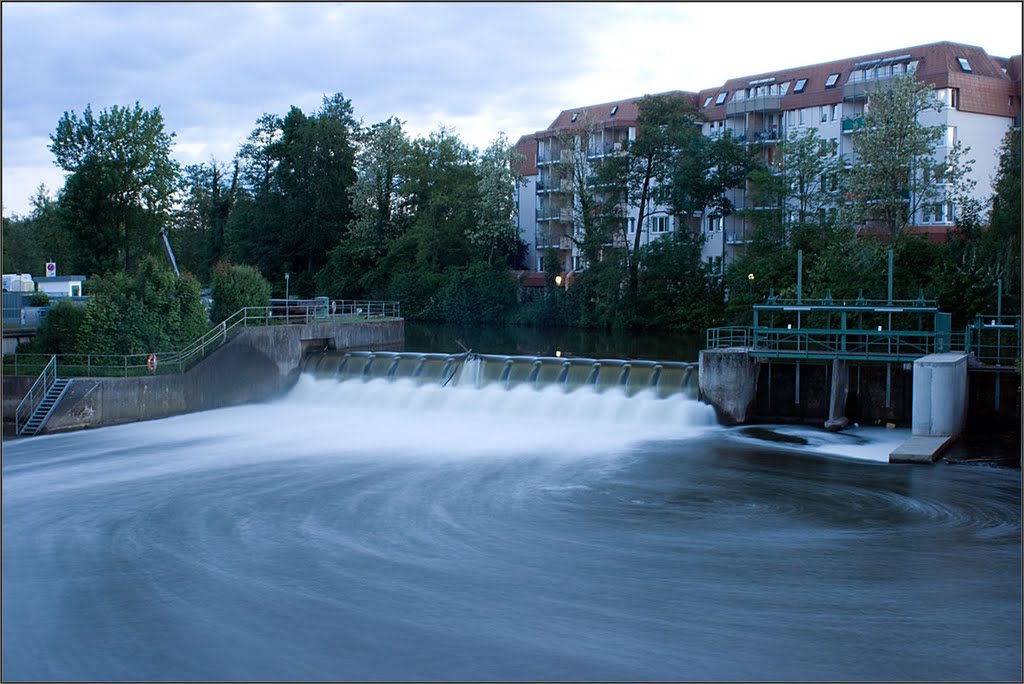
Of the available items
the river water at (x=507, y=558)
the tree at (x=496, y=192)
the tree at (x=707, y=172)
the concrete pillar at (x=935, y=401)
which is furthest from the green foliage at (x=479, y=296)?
the concrete pillar at (x=935, y=401)

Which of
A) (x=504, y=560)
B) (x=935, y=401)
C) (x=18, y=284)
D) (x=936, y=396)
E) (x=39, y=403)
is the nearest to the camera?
(x=504, y=560)

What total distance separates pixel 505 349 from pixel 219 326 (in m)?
18.1

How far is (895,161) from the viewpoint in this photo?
158 feet

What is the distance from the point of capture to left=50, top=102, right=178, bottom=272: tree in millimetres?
51594

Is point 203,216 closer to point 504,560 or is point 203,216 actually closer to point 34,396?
point 34,396

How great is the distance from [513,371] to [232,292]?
11365 millimetres

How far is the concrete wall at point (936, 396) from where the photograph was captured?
83.6ft

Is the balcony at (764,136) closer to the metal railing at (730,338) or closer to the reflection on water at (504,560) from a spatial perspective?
the metal railing at (730,338)

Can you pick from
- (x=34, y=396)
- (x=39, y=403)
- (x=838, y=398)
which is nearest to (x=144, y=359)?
(x=34, y=396)

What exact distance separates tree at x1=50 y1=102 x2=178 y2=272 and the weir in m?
19.6

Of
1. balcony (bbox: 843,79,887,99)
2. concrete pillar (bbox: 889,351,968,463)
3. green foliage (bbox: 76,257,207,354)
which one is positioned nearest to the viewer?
concrete pillar (bbox: 889,351,968,463)

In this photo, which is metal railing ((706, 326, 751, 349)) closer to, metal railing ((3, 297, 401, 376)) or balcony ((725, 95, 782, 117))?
metal railing ((3, 297, 401, 376))

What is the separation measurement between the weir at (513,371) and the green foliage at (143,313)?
5.28 metres

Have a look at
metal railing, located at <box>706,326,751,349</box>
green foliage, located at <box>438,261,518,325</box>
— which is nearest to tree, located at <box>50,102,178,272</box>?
green foliage, located at <box>438,261,518,325</box>
